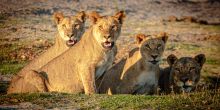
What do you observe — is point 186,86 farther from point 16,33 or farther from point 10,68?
point 16,33

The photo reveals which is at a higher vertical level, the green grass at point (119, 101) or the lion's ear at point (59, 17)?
the lion's ear at point (59, 17)

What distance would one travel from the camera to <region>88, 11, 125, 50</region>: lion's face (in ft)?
32.4

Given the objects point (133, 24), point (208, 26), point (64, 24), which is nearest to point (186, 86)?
point (64, 24)

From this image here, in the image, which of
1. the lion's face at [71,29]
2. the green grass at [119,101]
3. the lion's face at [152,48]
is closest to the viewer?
the green grass at [119,101]

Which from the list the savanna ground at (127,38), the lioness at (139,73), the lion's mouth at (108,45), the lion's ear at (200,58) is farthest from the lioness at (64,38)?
the lion's ear at (200,58)

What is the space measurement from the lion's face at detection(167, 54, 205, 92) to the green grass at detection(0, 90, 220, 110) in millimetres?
1618

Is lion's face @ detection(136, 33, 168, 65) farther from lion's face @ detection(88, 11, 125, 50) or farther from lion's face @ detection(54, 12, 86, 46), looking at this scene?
lion's face @ detection(54, 12, 86, 46)

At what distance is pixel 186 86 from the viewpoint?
36.1 ft

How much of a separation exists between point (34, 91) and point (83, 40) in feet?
3.84

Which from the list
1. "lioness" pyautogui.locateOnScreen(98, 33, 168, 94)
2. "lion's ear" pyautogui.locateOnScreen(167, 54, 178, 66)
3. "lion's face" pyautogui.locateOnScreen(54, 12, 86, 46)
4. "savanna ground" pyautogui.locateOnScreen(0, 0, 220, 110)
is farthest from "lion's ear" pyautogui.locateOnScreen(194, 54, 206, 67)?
"lion's face" pyautogui.locateOnScreen(54, 12, 86, 46)

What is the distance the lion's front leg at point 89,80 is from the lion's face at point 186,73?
1.78 m

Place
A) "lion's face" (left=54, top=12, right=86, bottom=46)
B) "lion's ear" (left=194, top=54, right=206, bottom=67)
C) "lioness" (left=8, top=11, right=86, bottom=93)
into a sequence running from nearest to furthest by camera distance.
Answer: "lion's ear" (left=194, top=54, right=206, bottom=67) < "lioness" (left=8, top=11, right=86, bottom=93) < "lion's face" (left=54, top=12, right=86, bottom=46)

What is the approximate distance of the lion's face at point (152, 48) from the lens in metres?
10.6

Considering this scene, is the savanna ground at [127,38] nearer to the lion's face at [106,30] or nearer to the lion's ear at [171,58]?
the lion's ear at [171,58]
